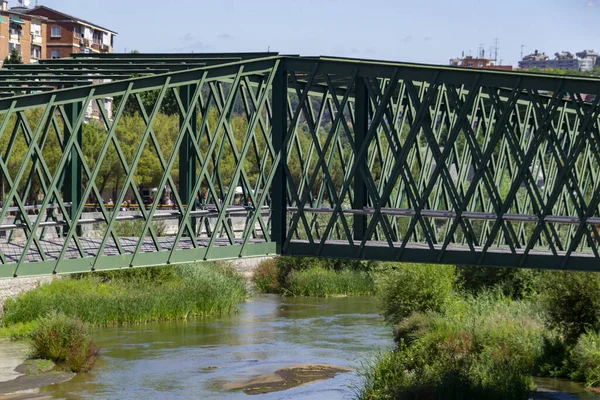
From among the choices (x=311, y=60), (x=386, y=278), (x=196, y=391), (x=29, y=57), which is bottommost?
(x=196, y=391)

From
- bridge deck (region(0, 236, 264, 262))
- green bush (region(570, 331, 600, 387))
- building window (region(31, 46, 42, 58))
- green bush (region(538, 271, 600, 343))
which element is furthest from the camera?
building window (region(31, 46, 42, 58))

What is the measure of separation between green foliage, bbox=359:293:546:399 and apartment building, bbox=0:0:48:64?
7478 centimetres

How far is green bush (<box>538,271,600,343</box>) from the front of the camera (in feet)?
106

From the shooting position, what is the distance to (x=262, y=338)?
131 feet

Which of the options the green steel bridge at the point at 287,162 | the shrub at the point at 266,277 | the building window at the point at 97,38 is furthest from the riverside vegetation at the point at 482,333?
the building window at the point at 97,38

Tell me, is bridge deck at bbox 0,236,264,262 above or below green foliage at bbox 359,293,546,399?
above

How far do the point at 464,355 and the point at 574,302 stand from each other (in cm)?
386

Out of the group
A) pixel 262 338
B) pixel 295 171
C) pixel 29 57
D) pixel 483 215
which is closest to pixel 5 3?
pixel 29 57

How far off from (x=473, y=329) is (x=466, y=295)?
8407mm

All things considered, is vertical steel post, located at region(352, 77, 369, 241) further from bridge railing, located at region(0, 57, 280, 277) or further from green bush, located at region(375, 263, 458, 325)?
green bush, located at region(375, 263, 458, 325)

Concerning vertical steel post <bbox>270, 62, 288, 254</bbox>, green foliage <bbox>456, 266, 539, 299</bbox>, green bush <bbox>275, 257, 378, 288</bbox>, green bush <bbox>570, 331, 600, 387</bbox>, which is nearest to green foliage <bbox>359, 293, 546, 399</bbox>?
green bush <bbox>570, 331, 600, 387</bbox>

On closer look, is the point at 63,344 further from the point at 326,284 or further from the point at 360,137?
the point at 326,284

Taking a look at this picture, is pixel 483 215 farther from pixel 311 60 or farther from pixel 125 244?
pixel 125 244

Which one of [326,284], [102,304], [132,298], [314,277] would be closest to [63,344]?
[102,304]
